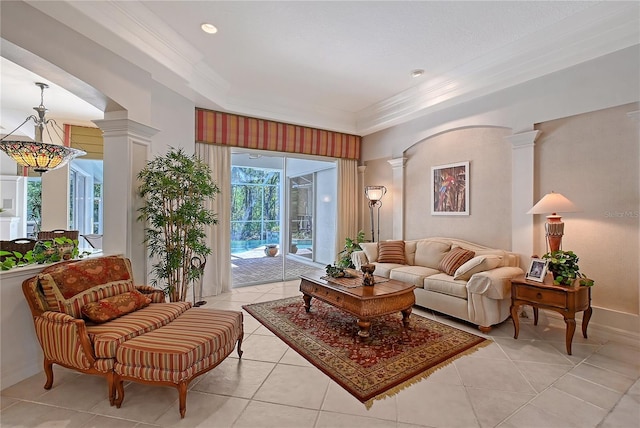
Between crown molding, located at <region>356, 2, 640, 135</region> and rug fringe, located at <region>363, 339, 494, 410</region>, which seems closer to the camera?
rug fringe, located at <region>363, 339, 494, 410</region>

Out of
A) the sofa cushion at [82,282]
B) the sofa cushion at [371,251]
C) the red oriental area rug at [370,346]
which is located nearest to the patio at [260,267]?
the sofa cushion at [371,251]

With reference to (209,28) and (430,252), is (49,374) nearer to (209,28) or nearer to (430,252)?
(209,28)

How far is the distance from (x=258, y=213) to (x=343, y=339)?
11.1 feet

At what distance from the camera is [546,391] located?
7.40 feet

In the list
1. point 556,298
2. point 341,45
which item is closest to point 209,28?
point 341,45

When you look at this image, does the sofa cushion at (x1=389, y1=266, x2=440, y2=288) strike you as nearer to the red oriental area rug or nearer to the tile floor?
the red oriental area rug

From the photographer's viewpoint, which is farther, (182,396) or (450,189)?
(450,189)

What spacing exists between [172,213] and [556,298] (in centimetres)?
405

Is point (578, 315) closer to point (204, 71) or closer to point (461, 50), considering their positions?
point (461, 50)

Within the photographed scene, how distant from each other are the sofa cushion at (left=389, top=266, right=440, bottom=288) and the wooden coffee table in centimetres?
63

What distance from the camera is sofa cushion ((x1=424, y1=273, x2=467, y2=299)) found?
3527 mm

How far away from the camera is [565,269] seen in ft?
9.67

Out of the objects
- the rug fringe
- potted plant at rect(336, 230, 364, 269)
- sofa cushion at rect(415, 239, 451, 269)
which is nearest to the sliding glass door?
potted plant at rect(336, 230, 364, 269)

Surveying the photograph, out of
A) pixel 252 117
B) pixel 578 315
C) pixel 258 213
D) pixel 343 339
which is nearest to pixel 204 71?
pixel 252 117
